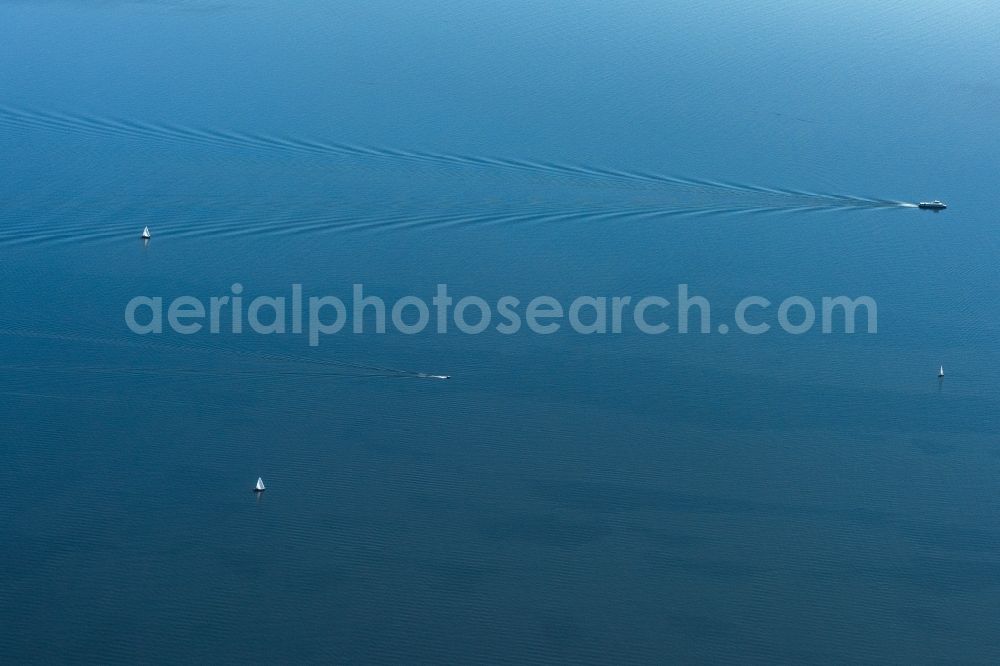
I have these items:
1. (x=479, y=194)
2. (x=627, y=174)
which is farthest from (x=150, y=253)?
(x=627, y=174)

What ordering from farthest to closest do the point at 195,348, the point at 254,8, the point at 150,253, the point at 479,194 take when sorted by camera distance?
the point at 254,8 < the point at 479,194 < the point at 150,253 < the point at 195,348

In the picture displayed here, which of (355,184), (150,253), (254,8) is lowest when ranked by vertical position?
(150,253)

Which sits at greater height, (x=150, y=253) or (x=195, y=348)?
(x=150, y=253)

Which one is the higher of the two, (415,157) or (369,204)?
(415,157)

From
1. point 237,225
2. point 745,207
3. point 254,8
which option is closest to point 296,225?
point 237,225

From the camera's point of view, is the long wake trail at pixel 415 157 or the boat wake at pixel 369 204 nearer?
the boat wake at pixel 369 204

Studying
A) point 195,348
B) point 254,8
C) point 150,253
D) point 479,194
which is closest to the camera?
point 195,348

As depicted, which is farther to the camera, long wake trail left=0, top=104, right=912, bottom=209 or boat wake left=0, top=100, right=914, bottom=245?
long wake trail left=0, top=104, right=912, bottom=209

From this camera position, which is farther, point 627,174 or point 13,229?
point 627,174

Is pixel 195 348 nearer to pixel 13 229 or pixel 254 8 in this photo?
A: pixel 13 229

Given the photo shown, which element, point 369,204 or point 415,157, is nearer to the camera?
point 369,204
